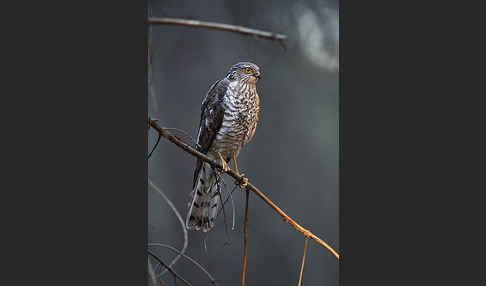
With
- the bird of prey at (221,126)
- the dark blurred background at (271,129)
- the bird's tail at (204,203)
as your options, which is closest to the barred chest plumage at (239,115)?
the bird of prey at (221,126)

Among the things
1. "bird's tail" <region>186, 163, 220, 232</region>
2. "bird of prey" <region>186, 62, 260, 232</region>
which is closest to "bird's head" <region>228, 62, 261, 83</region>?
"bird of prey" <region>186, 62, 260, 232</region>

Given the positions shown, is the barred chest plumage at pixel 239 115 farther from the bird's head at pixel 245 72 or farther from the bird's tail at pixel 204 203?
the bird's tail at pixel 204 203

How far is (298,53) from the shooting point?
7.46ft

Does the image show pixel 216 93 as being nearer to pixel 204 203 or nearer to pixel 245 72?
pixel 245 72

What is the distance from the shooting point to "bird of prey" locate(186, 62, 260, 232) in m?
2.34

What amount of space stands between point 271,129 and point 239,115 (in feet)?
0.68

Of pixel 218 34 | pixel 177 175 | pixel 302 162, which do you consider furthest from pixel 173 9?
pixel 302 162

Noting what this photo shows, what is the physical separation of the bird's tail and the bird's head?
1.70 feet

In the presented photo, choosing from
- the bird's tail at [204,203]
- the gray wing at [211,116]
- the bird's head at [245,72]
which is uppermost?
the bird's head at [245,72]

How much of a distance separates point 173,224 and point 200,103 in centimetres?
66

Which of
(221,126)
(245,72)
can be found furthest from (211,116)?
(245,72)

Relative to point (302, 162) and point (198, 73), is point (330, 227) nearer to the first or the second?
point (302, 162)

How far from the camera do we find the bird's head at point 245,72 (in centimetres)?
228

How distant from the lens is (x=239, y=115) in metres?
2.44
